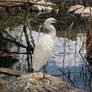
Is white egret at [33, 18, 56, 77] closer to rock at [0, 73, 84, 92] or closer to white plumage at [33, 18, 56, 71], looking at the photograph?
white plumage at [33, 18, 56, 71]

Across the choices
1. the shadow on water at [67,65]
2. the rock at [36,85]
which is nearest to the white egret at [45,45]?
the rock at [36,85]

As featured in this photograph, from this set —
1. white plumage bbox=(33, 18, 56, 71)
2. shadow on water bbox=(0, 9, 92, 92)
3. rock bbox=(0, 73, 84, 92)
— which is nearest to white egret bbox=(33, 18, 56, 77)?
white plumage bbox=(33, 18, 56, 71)

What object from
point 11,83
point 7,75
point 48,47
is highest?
point 48,47

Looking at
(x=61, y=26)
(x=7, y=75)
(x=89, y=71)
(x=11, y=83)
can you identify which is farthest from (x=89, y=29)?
(x=61, y=26)

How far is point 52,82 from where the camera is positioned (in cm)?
434

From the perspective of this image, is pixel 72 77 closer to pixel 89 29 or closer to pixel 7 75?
pixel 89 29

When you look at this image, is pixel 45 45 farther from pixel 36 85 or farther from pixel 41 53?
pixel 36 85

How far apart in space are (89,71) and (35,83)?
6.00ft

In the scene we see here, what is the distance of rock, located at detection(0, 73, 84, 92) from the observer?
165 inches

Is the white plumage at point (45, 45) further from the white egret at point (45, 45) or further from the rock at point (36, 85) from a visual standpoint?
the rock at point (36, 85)

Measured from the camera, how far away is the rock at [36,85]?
13.8 feet

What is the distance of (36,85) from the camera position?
4234 millimetres

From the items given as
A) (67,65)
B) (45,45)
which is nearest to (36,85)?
(45,45)

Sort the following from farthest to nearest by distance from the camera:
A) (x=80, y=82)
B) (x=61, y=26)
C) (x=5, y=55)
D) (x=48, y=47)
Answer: (x=61, y=26), (x=5, y=55), (x=80, y=82), (x=48, y=47)
